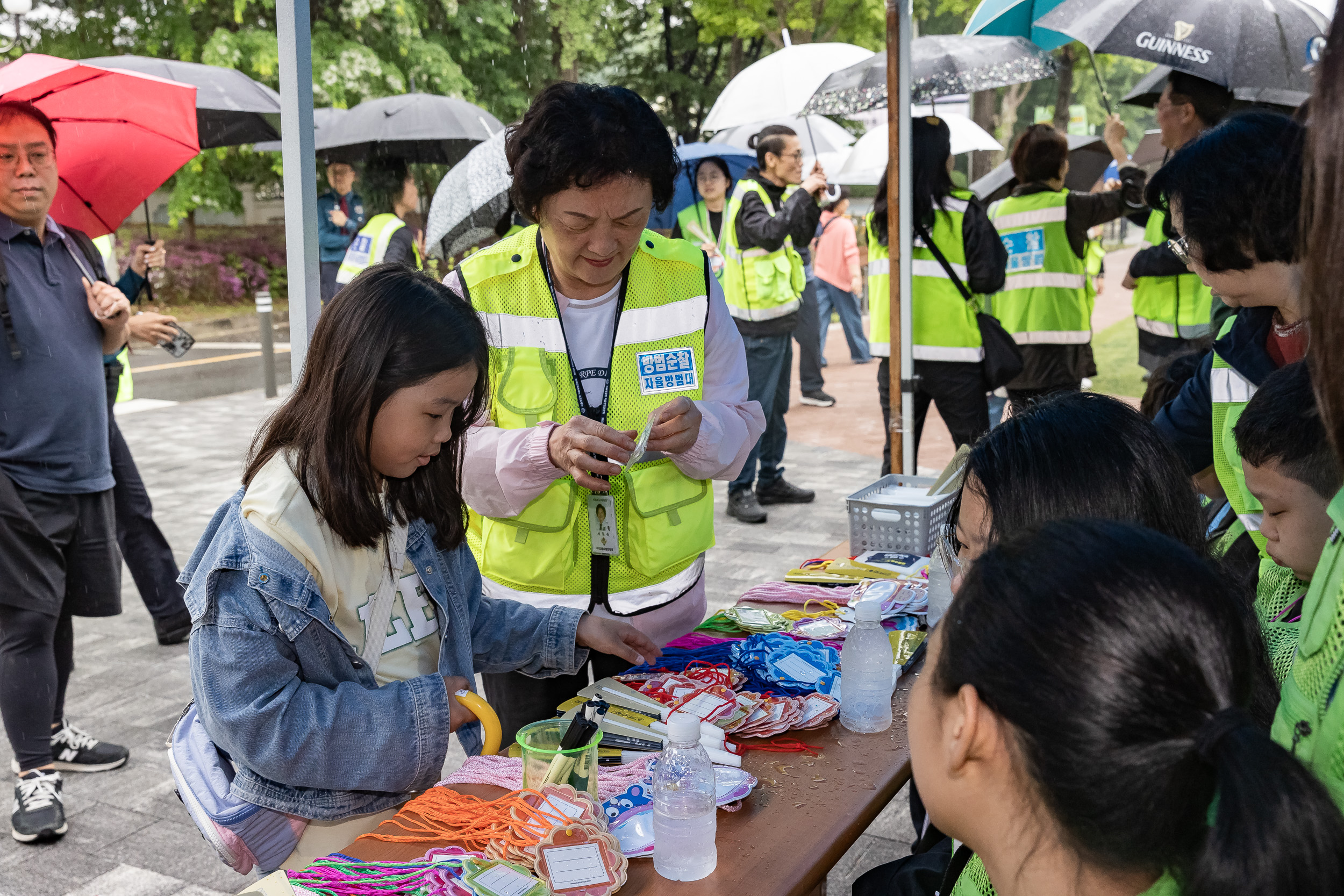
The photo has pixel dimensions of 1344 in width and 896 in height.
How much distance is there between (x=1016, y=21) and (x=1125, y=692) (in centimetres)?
478

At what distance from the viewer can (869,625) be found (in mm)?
2096

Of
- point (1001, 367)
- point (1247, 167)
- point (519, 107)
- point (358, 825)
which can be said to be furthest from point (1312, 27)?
point (519, 107)

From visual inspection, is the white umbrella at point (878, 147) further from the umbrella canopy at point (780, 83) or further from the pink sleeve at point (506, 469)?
the pink sleeve at point (506, 469)

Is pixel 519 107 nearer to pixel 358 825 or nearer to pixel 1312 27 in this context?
pixel 1312 27

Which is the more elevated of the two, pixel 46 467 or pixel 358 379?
pixel 358 379

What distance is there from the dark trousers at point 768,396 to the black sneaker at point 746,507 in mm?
38

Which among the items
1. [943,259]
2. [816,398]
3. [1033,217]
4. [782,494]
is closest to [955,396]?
[943,259]

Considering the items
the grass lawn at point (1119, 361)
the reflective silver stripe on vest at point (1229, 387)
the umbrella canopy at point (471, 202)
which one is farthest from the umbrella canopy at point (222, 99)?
the grass lawn at point (1119, 361)

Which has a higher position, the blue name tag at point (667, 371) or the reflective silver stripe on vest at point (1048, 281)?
the reflective silver stripe on vest at point (1048, 281)

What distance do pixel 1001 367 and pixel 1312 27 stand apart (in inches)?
70.3

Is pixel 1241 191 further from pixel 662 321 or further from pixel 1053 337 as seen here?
pixel 1053 337

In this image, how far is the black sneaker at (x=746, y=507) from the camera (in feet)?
20.9

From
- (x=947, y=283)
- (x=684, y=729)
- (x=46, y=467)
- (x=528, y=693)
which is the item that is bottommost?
(x=528, y=693)

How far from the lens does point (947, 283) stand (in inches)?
192
